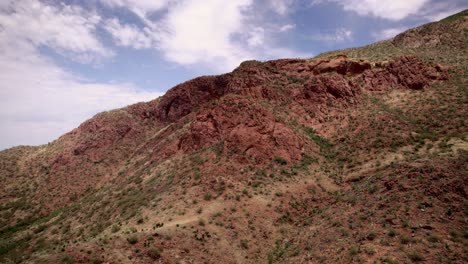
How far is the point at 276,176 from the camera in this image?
96.4 ft

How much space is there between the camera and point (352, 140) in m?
34.8

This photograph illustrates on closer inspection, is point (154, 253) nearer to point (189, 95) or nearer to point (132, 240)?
point (132, 240)

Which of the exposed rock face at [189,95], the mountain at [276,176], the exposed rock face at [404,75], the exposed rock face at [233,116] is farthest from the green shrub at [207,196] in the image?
the exposed rock face at [189,95]

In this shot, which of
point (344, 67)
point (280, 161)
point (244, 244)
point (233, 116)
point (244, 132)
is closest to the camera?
point (244, 244)

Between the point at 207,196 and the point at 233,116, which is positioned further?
the point at 233,116

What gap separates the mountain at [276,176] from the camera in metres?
19.1

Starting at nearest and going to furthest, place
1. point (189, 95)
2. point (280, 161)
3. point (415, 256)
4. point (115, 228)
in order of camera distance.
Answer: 1. point (415, 256)
2. point (115, 228)
3. point (280, 161)
4. point (189, 95)

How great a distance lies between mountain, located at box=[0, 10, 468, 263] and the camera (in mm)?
19109

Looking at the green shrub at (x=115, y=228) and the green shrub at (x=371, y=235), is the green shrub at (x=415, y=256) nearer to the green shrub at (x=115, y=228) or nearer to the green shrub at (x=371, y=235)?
the green shrub at (x=371, y=235)

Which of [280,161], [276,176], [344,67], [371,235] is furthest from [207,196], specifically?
[344,67]

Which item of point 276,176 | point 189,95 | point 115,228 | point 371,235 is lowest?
point 371,235

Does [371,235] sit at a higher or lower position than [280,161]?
lower

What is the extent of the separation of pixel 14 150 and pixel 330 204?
69.5 m

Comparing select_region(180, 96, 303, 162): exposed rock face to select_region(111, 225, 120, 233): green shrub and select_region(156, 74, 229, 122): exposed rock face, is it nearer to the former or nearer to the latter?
select_region(111, 225, 120, 233): green shrub
